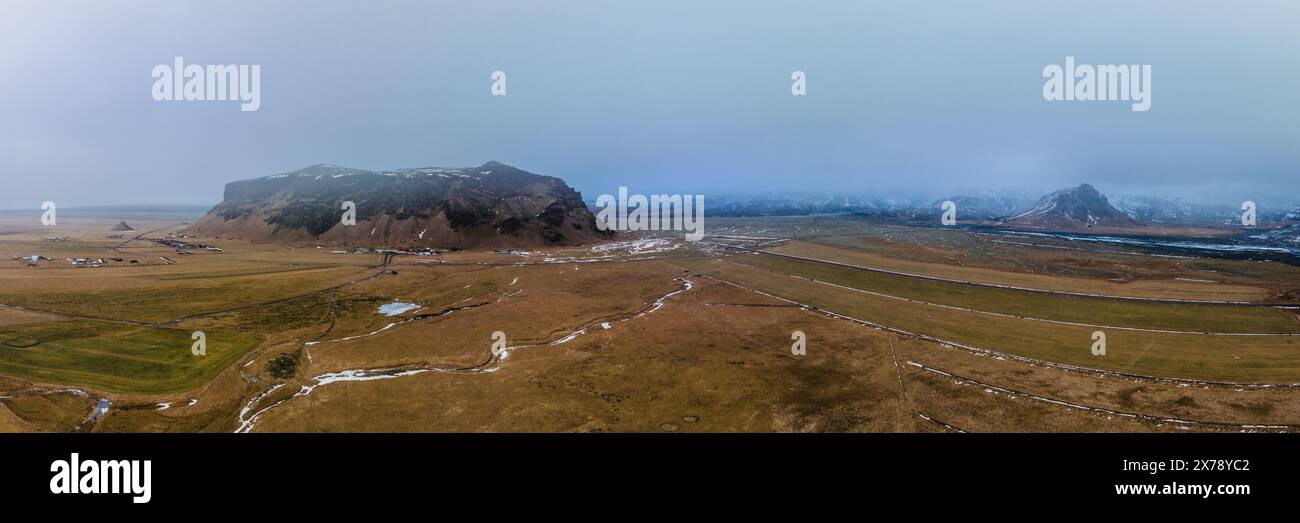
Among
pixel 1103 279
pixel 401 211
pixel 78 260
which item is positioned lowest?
pixel 1103 279

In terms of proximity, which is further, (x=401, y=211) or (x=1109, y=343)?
(x=401, y=211)

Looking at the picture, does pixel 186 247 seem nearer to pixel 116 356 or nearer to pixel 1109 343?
pixel 116 356

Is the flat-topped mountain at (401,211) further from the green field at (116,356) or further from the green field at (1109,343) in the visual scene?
the green field at (1109,343)

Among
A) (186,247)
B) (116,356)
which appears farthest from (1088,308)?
(186,247)

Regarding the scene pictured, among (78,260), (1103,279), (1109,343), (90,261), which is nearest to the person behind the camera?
(1109,343)
